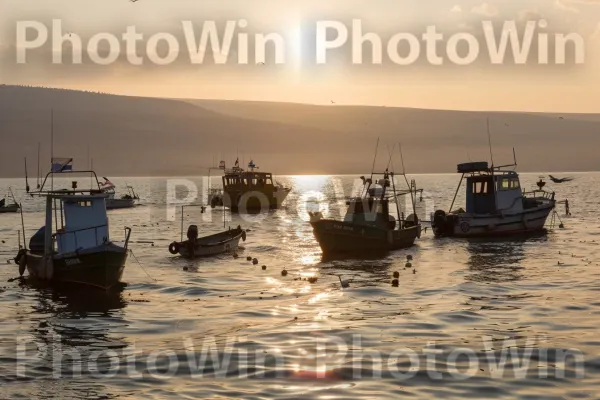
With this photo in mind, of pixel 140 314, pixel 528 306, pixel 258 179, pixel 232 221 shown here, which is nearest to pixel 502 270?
pixel 528 306

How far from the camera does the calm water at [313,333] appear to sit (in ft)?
56.1

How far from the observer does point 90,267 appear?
31.2 m

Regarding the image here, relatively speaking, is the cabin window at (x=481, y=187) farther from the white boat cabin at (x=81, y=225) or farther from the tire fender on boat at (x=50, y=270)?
the tire fender on boat at (x=50, y=270)

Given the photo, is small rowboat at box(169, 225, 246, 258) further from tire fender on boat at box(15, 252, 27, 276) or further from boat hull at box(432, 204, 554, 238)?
boat hull at box(432, 204, 554, 238)

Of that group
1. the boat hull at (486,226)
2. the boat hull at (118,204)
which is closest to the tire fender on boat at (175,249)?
the boat hull at (486,226)

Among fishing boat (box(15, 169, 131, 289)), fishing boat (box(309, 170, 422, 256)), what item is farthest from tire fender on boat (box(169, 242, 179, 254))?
fishing boat (box(15, 169, 131, 289))

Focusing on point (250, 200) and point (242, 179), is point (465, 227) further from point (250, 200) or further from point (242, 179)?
point (250, 200)

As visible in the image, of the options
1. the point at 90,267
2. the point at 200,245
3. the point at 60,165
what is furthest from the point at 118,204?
the point at 90,267

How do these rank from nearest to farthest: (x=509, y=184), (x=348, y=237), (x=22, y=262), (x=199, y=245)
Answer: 1. (x=22, y=262)
2. (x=348, y=237)
3. (x=199, y=245)
4. (x=509, y=184)

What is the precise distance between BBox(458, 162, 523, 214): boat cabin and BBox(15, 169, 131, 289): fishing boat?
1207 inches

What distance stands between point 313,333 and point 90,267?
42.8 ft

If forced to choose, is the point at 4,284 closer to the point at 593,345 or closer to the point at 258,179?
the point at 593,345

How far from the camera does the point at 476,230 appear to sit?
53938 millimetres

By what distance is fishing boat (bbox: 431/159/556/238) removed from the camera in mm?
53906
